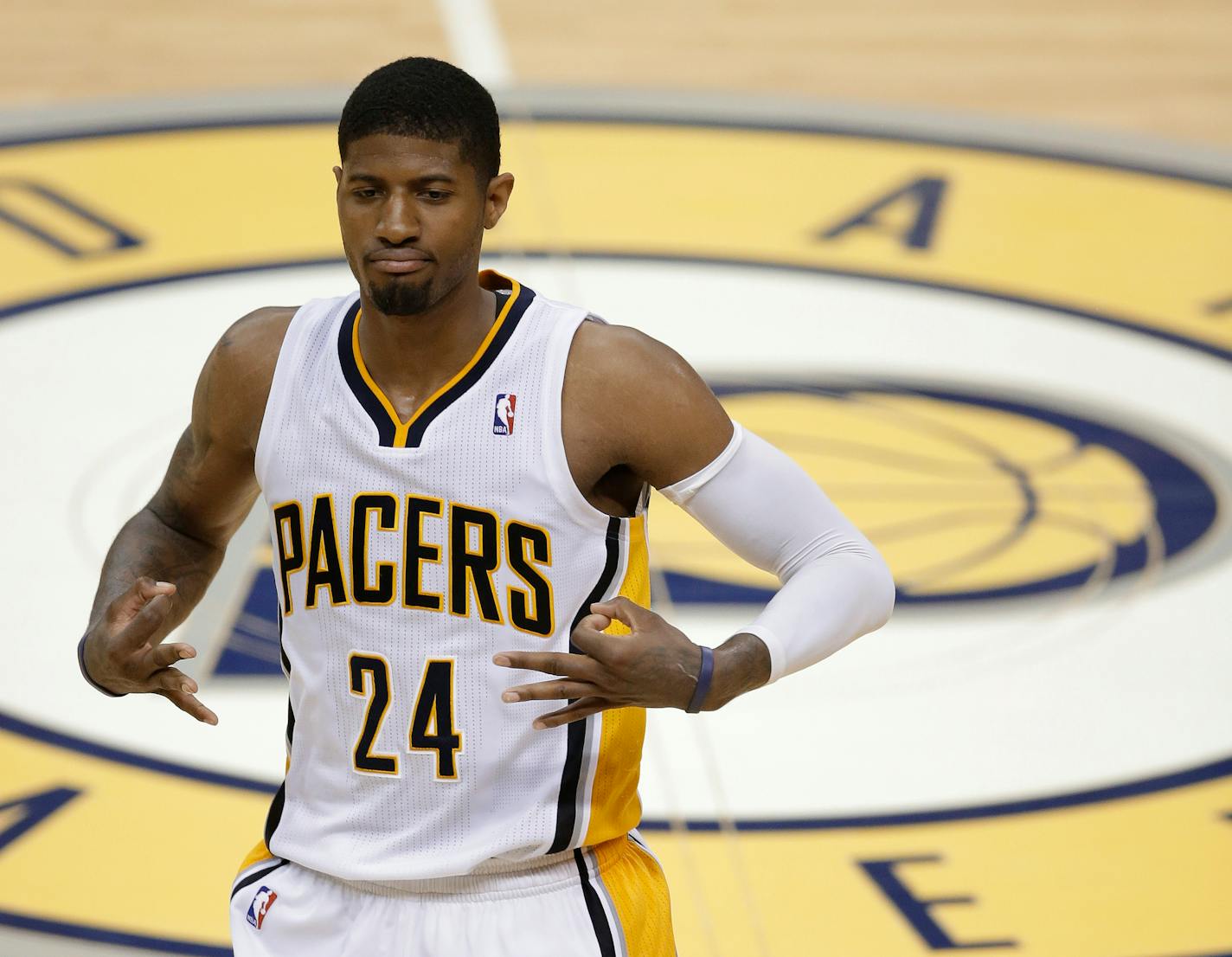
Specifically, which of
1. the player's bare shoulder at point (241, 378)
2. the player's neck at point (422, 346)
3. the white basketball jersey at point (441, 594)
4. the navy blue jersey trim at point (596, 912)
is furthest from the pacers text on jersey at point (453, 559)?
the navy blue jersey trim at point (596, 912)

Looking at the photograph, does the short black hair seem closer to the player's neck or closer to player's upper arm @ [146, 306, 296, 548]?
the player's neck

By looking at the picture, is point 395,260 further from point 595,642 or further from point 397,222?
point 595,642

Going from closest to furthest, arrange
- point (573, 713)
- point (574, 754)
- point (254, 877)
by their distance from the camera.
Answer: point (573, 713) → point (574, 754) → point (254, 877)

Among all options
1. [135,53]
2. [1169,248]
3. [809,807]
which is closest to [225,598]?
[809,807]

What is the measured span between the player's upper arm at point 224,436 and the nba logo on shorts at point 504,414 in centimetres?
32

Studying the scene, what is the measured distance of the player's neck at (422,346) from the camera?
7.94ft

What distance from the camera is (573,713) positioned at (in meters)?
2.25

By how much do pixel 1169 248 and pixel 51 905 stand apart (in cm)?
491

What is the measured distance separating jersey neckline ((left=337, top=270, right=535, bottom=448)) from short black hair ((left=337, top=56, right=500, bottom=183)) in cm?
19

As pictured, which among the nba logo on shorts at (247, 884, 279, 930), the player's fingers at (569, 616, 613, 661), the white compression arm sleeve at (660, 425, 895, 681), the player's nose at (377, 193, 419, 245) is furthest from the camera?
the nba logo on shorts at (247, 884, 279, 930)

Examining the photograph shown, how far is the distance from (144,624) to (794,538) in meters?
0.78

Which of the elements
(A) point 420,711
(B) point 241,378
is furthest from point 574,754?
(B) point 241,378

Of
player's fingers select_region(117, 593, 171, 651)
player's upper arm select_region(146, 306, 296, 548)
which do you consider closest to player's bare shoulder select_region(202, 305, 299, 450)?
player's upper arm select_region(146, 306, 296, 548)

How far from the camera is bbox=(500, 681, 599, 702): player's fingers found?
2.16m
